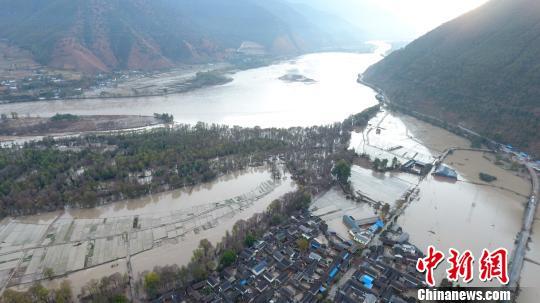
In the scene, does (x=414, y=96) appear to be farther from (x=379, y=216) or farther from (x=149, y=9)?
(x=149, y=9)

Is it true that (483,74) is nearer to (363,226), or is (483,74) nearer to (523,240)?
(523,240)

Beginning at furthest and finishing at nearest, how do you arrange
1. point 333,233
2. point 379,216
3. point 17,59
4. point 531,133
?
1. point 17,59
2. point 531,133
3. point 379,216
4. point 333,233

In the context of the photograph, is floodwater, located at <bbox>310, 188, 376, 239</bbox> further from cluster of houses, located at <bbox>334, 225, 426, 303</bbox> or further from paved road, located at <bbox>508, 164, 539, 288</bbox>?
paved road, located at <bbox>508, 164, 539, 288</bbox>

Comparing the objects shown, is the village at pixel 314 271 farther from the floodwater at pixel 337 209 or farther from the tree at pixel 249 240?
the floodwater at pixel 337 209

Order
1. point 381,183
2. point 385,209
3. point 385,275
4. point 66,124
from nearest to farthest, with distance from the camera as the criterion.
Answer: point 385,275
point 385,209
point 381,183
point 66,124

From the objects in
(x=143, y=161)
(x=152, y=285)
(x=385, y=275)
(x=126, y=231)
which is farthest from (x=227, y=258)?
(x=143, y=161)

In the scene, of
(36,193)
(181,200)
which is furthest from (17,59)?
(181,200)
